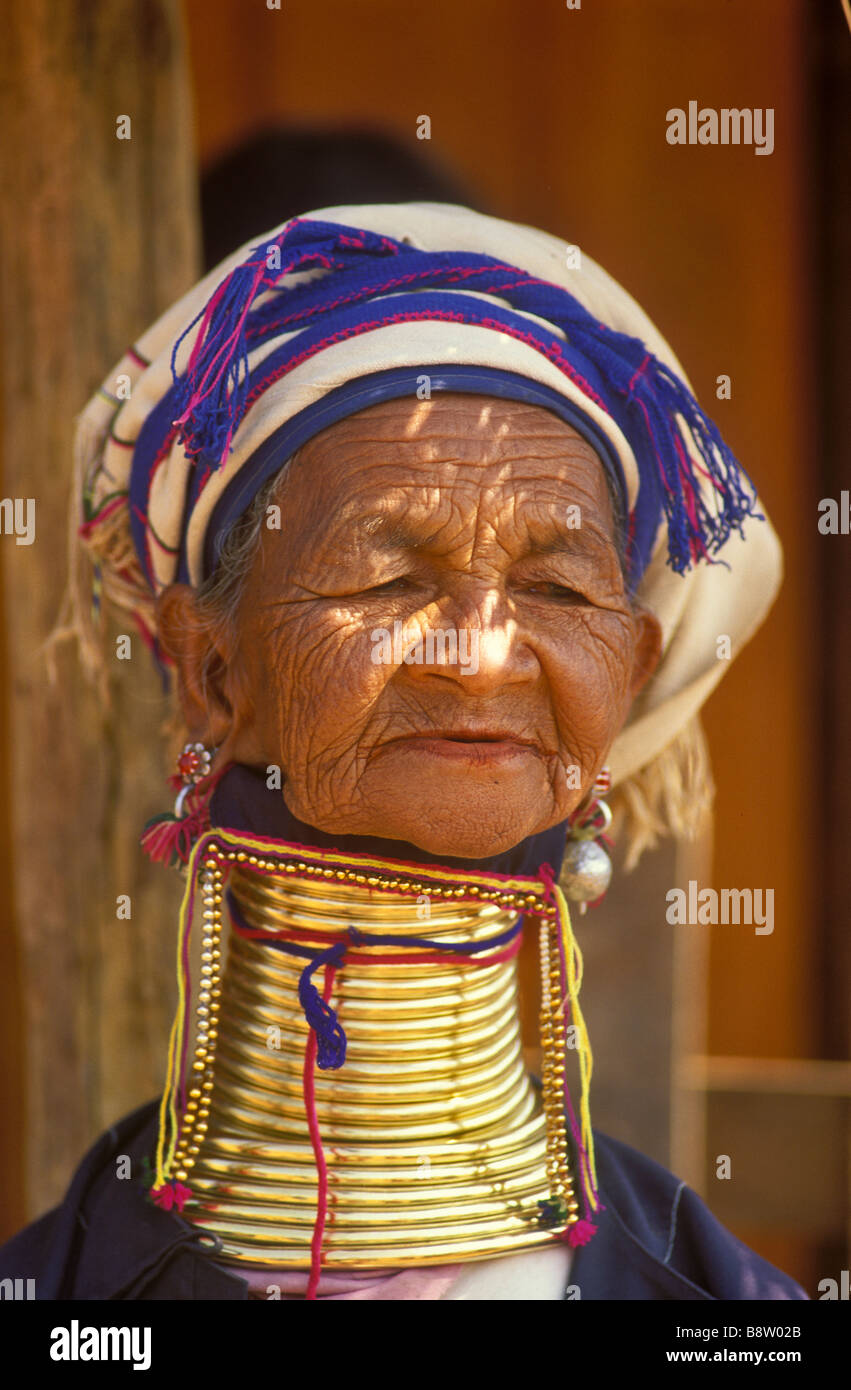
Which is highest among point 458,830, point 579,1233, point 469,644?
point 469,644

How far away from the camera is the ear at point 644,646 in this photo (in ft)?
6.36

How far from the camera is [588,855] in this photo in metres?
1.93

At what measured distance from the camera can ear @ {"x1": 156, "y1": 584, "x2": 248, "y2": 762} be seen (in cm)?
185

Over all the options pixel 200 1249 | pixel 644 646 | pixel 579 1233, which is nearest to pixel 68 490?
pixel 644 646

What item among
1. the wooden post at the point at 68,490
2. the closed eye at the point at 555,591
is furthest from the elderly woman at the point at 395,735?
the wooden post at the point at 68,490

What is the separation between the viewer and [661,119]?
3252mm

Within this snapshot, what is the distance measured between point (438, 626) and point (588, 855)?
49 cm

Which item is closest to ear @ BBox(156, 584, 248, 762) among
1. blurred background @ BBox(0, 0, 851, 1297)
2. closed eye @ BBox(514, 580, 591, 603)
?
closed eye @ BBox(514, 580, 591, 603)

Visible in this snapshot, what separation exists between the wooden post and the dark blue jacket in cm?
85

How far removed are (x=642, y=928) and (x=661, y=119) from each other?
1956 mm

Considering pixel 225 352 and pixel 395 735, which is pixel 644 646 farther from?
pixel 225 352

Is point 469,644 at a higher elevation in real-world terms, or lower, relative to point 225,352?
lower
